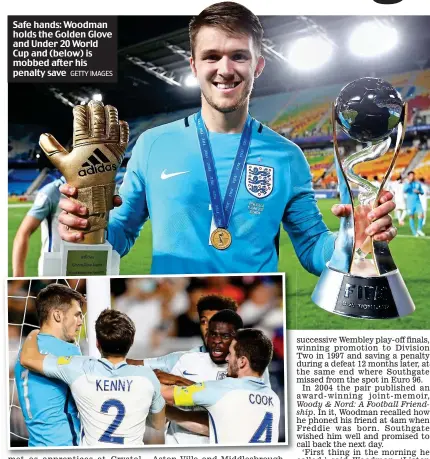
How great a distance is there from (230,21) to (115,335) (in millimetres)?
1012

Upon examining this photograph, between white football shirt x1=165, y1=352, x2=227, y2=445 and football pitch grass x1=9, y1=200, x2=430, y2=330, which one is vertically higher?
football pitch grass x1=9, y1=200, x2=430, y2=330

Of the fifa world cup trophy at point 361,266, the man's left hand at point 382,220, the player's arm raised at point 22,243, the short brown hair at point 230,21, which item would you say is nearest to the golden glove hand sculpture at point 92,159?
the player's arm raised at point 22,243

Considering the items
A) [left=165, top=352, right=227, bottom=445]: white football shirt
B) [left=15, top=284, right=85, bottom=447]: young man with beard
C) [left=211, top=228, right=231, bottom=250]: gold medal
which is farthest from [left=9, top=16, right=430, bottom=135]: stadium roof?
[left=165, top=352, right=227, bottom=445]: white football shirt

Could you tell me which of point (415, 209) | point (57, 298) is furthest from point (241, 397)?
point (415, 209)

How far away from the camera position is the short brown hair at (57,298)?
1.68m

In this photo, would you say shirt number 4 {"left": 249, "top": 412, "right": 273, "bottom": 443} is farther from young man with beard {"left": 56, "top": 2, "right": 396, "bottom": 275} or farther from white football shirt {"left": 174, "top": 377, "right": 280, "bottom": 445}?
young man with beard {"left": 56, "top": 2, "right": 396, "bottom": 275}

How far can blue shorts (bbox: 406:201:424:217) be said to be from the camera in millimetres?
1663

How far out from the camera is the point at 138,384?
166cm

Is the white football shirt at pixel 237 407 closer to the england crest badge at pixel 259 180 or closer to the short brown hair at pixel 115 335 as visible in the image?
the short brown hair at pixel 115 335

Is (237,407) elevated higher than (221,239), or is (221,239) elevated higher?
(221,239)

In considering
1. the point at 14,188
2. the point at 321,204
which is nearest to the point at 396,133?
the point at 321,204

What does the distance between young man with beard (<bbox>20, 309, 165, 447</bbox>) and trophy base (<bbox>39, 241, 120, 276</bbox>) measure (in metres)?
0.16

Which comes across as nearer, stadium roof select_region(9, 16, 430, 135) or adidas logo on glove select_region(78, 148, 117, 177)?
adidas logo on glove select_region(78, 148, 117, 177)

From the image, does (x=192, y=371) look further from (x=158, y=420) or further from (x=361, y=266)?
(x=361, y=266)
